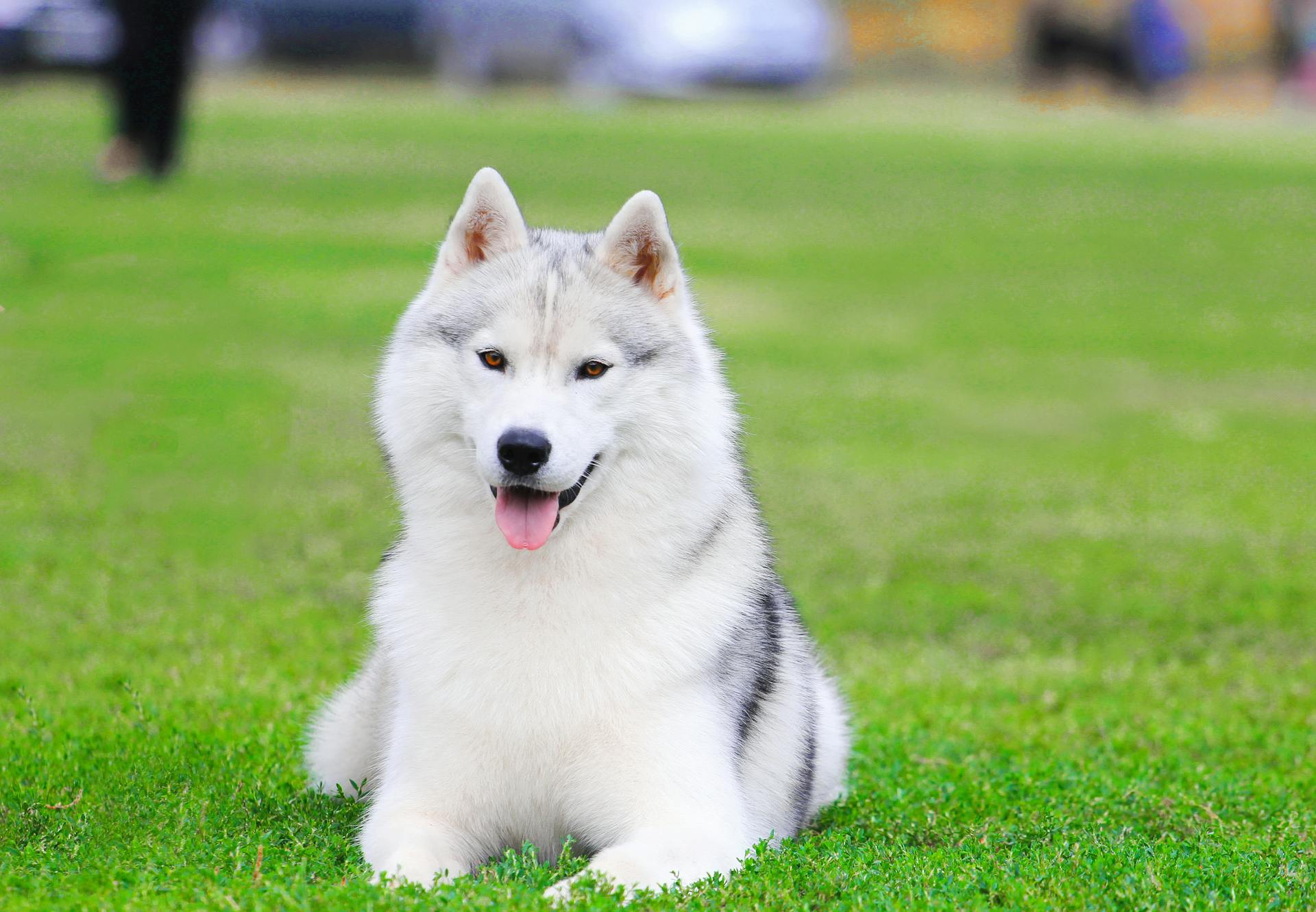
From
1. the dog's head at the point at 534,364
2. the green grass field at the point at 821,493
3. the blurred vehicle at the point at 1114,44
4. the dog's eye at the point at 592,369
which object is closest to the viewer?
the dog's head at the point at 534,364

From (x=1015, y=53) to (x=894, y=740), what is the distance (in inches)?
1442

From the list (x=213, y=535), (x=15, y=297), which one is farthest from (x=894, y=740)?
(x=15, y=297)

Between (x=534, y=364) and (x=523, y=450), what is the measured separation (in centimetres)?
30

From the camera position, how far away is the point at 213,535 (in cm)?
934

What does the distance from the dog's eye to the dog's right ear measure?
47 cm

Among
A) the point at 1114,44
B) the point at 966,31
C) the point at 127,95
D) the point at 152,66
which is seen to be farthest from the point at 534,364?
the point at 966,31

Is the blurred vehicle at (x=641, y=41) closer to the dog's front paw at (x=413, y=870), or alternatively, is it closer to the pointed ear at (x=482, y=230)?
the pointed ear at (x=482, y=230)

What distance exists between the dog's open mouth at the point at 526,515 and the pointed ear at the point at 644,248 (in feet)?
1.93

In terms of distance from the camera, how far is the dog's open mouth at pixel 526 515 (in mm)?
4609

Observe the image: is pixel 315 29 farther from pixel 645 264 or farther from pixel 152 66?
pixel 645 264

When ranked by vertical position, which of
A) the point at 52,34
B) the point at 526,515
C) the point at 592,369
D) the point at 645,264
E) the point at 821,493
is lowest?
the point at 52,34

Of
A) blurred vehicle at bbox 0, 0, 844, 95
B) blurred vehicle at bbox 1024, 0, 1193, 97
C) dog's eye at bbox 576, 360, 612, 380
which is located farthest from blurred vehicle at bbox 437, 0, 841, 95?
dog's eye at bbox 576, 360, 612, 380

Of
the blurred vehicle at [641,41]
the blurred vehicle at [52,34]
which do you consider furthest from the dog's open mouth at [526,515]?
the blurred vehicle at [641,41]

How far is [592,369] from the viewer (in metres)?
4.66
